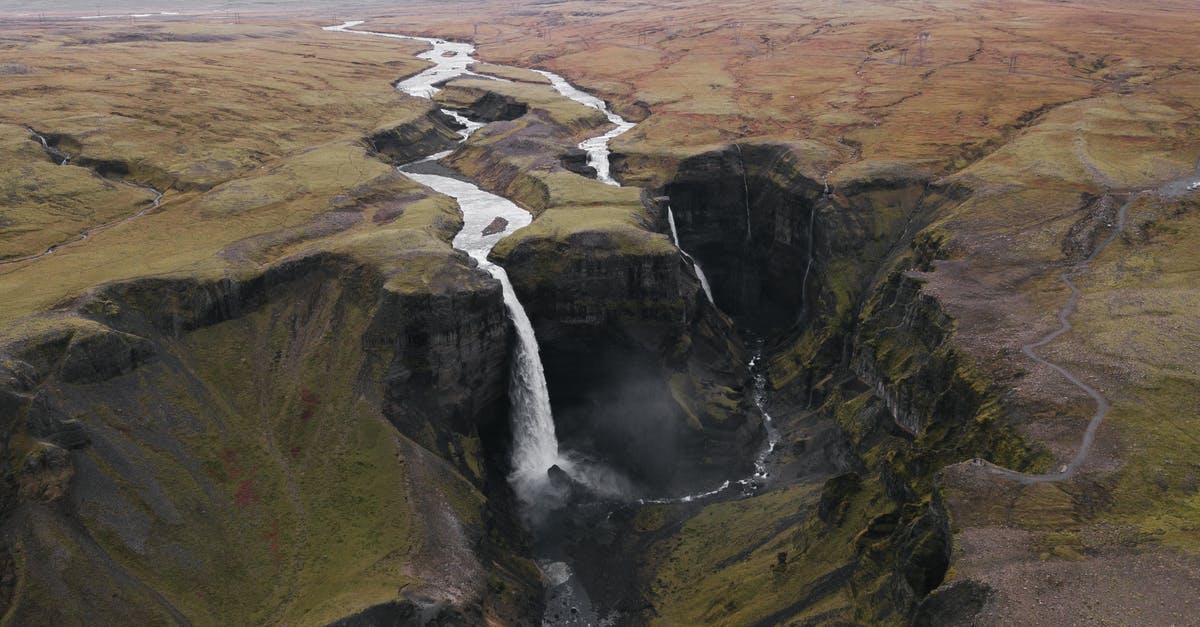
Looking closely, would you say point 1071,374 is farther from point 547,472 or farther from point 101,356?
point 101,356

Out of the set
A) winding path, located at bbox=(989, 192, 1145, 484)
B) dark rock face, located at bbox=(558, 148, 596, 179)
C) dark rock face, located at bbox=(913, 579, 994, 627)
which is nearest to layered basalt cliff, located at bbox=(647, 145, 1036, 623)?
winding path, located at bbox=(989, 192, 1145, 484)

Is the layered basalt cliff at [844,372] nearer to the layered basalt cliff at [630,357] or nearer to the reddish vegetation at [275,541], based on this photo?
the layered basalt cliff at [630,357]

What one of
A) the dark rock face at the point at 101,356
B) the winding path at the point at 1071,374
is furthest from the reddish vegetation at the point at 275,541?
the winding path at the point at 1071,374

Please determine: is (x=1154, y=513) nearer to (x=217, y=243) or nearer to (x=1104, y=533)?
(x=1104, y=533)

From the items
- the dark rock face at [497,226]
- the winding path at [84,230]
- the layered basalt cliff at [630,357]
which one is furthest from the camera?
the dark rock face at [497,226]

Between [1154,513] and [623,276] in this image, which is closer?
[1154,513]

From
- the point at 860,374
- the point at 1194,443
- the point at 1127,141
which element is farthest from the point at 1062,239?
the point at 1127,141

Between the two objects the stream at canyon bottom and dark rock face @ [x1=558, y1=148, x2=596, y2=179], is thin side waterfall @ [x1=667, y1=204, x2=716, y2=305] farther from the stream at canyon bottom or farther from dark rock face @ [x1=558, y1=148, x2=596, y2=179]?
→ the stream at canyon bottom

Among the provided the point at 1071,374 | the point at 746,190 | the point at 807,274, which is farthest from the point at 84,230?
the point at 1071,374

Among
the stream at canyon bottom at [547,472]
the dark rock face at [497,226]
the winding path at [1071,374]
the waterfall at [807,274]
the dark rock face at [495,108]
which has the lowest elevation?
the stream at canyon bottom at [547,472]
